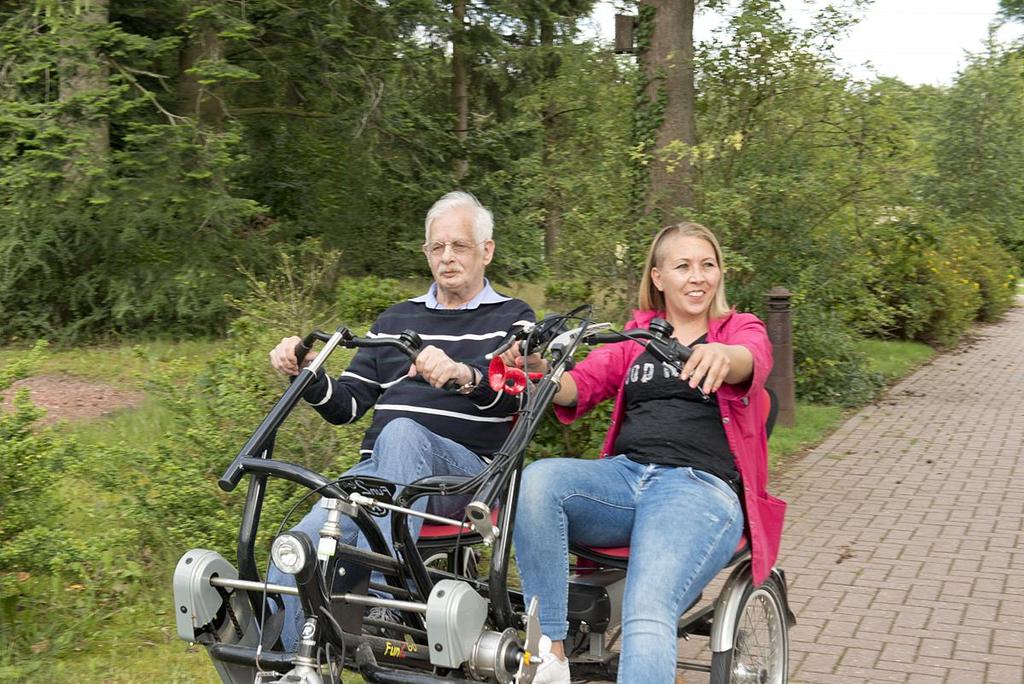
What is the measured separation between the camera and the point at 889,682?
4379 mm

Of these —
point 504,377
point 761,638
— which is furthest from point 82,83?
point 761,638

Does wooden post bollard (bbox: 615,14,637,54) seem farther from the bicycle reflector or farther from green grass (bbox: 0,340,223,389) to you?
the bicycle reflector

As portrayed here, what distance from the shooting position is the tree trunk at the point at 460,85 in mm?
16844

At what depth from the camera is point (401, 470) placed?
11.7 ft

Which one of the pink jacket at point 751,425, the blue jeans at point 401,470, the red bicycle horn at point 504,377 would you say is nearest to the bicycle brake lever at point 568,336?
the red bicycle horn at point 504,377

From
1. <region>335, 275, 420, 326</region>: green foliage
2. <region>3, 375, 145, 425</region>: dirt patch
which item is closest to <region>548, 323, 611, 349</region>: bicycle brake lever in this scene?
<region>3, 375, 145, 425</region>: dirt patch

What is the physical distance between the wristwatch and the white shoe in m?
0.80

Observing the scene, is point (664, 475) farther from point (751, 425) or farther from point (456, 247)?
point (456, 247)

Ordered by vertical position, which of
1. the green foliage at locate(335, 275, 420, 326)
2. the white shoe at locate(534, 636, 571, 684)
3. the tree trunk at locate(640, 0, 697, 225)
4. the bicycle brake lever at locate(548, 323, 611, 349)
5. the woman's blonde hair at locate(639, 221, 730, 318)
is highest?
the tree trunk at locate(640, 0, 697, 225)

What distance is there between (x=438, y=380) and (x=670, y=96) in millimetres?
7499

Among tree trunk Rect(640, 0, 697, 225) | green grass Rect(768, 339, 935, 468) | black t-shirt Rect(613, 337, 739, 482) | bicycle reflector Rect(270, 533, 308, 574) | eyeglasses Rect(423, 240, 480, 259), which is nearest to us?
bicycle reflector Rect(270, 533, 308, 574)

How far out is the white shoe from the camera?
335 centimetres

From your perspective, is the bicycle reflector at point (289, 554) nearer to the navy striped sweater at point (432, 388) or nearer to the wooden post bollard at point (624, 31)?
the navy striped sweater at point (432, 388)

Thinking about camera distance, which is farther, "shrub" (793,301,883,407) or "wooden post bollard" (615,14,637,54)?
"shrub" (793,301,883,407)
